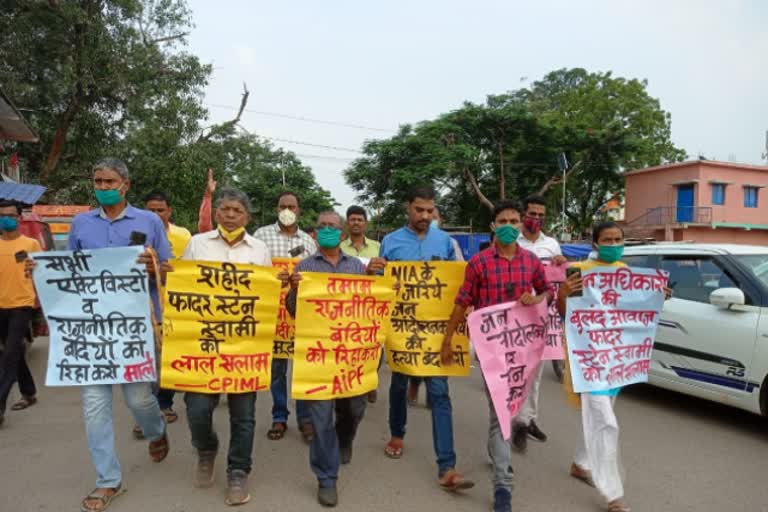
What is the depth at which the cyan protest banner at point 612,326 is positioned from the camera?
3.61m

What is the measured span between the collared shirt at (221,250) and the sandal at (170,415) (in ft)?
6.92

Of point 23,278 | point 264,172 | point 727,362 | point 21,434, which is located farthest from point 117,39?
point 264,172

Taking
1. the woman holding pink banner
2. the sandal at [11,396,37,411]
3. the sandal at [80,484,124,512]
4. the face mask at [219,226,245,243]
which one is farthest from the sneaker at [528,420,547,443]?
the sandal at [11,396,37,411]

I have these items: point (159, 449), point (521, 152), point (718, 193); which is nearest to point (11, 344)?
point (159, 449)

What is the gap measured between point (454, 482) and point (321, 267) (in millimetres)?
1654

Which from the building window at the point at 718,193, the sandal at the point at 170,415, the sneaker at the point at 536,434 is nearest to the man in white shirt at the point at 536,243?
the sneaker at the point at 536,434

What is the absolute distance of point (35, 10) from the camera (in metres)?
15.4

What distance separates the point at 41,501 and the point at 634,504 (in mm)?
3753

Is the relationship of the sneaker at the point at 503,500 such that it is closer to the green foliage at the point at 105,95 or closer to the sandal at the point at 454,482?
the sandal at the point at 454,482

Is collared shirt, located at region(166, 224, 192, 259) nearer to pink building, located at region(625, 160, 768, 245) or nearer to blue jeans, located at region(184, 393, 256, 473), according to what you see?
blue jeans, located at region(184, 393, 256, 473)

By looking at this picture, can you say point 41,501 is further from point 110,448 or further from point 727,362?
point 727,362

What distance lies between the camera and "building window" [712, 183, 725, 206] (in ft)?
103

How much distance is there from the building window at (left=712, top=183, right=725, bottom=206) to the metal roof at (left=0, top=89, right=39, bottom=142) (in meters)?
32.5

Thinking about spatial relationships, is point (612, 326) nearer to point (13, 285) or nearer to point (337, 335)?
point (337, 335)
